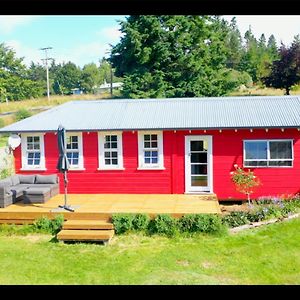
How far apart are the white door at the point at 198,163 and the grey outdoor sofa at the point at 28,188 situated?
11.8 feet

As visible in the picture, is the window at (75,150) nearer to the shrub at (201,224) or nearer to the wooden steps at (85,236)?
the wooden steps at (85,236)

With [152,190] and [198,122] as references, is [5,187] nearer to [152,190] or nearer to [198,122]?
[152,190]

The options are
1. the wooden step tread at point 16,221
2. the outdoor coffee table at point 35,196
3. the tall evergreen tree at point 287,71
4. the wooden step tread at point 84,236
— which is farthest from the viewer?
the tall evergreen tree at point 287,71

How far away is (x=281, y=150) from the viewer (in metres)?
10.1

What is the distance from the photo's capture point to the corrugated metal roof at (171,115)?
1021 centimetres

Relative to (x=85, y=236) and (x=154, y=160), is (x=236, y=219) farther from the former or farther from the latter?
(x=85, y=236)

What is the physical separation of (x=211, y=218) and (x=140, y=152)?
10.8 feet

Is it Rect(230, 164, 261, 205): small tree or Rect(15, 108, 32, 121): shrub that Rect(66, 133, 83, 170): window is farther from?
Rect(15, 108, 32, 121): shrub

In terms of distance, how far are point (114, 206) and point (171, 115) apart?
3.42 meters

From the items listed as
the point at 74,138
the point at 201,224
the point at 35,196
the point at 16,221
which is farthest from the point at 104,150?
the point at 201,224

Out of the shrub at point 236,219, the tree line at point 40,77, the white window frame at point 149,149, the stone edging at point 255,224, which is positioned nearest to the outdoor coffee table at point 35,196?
the white window frame at point 149,149

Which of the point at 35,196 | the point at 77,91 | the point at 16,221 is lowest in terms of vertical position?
the point at 16,221

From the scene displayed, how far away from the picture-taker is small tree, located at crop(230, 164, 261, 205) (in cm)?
966

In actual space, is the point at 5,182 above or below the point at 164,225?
above
